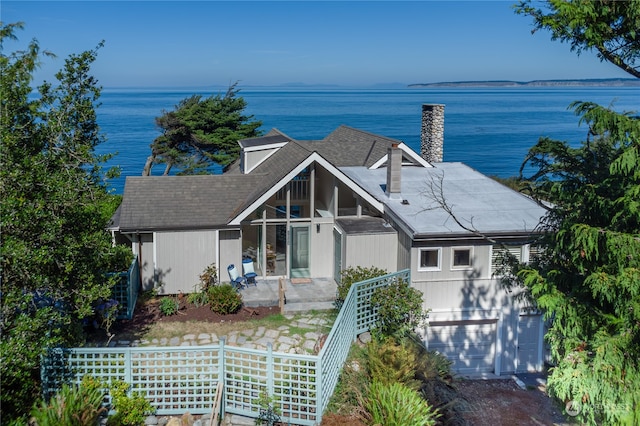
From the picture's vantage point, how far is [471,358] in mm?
19359

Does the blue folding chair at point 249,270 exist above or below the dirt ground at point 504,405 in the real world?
above

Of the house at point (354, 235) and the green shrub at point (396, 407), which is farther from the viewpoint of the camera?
the house at point (354, 235)

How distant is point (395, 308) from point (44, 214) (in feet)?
30.0

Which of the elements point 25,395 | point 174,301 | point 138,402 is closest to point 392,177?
point 174,301

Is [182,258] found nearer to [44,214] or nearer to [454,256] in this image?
[454,256]

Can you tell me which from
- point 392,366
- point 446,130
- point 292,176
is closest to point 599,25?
point 392,366

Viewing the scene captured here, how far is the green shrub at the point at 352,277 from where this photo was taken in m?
16.6

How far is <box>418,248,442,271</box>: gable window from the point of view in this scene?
57.6 ft

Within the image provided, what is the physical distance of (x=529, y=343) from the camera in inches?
768

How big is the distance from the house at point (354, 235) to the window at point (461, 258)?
0.14ft

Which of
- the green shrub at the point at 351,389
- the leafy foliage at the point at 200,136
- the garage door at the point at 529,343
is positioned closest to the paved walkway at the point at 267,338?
the green shrub at the point at 351,389

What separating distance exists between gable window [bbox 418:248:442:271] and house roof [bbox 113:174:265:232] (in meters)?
6.28

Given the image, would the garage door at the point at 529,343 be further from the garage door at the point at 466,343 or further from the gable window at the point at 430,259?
the gable window at the point at 430,259

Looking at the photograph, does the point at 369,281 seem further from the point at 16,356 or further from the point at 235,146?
the point at 235,146
